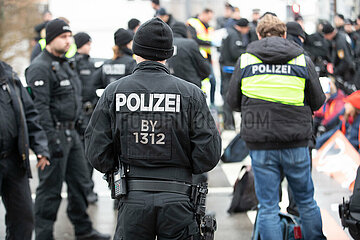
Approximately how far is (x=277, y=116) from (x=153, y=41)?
5.03 feet

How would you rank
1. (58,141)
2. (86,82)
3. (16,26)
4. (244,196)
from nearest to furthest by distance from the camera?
Result: 1. (58,141)
2. (244,196)
3. (86,82)
4. (16,26)

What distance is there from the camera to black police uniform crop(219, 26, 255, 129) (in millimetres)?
10883

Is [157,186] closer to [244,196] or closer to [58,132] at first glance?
[58,132]

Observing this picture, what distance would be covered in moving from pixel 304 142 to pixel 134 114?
6.05 feet

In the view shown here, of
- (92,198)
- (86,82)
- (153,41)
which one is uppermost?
(153,41)

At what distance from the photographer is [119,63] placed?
22.0ft

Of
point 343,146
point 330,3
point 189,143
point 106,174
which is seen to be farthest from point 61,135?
point 330,3

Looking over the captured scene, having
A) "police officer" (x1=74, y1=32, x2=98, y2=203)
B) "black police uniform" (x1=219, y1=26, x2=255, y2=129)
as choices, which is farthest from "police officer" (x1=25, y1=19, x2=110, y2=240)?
"black police uniform" (x1=219, y1=26, x2=255, y2=129)

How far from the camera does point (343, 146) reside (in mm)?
7691

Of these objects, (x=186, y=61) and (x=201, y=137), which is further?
(x=186, y=61)

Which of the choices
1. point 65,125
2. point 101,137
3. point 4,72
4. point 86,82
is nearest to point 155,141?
point 101,137

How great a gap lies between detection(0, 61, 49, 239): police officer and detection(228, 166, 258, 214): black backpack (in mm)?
2487

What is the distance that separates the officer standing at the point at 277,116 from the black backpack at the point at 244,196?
4.97 ft

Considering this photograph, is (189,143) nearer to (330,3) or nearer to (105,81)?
(105,81)
